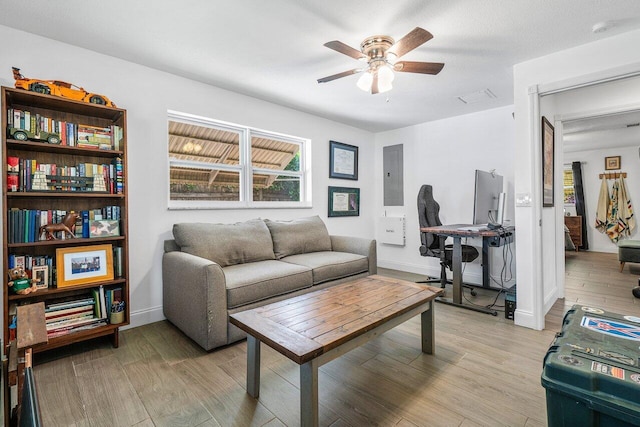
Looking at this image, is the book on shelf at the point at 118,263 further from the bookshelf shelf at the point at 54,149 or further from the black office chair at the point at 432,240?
the black office chair at the point at 432,240

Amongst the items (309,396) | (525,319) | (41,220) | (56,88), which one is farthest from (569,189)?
(41,220)

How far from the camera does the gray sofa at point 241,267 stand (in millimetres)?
2141

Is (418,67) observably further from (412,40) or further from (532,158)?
(532,158)

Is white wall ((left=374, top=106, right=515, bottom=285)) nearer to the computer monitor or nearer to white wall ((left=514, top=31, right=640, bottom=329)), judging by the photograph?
the computer monitor

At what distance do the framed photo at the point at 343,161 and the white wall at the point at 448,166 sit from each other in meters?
0.57

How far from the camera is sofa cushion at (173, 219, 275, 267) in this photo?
2627 millimetres

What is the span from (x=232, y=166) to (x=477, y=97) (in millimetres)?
2873

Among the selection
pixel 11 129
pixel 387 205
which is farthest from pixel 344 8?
pixel 387 205

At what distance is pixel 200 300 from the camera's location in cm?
213

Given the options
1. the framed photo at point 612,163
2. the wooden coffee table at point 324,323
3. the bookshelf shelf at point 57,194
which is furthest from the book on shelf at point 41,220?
the framed photo at point 612,163

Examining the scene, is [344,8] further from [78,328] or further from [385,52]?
[78,328]

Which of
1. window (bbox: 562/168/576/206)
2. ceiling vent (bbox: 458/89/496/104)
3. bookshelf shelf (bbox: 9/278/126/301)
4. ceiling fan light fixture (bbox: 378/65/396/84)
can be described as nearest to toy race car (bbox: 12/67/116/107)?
bookshelf shelf (bbox: 9/278/126/301)

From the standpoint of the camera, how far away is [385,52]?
7.16 feet

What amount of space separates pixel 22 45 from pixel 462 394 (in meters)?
3.69
